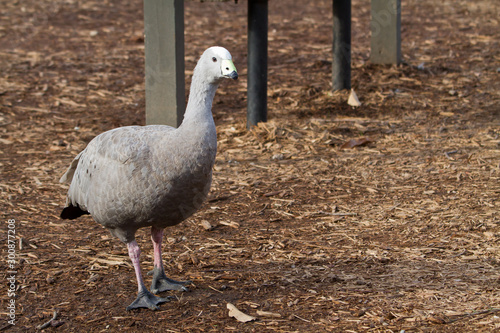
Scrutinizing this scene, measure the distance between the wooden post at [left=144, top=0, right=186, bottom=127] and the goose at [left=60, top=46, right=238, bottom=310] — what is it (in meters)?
2.76

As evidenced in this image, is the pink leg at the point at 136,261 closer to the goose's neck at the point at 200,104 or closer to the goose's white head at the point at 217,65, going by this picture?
the goose's neck at the point at 200,104

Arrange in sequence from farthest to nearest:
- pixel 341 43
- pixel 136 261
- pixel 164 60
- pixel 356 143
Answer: pixel 341 43
pixel 356 143
pixel 164 60
pixel 136 261

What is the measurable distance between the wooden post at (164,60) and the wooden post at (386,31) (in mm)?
4226

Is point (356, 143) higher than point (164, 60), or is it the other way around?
point (164, 60)

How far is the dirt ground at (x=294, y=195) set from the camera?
14.7 ft

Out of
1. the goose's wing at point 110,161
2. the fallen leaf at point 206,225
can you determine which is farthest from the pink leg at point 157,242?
the fallen leaf at point 206,225

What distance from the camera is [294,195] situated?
650 cm

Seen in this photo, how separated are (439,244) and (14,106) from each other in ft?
21.3

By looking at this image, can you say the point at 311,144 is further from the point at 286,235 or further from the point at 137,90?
the point at 137,90

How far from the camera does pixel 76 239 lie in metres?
5.68

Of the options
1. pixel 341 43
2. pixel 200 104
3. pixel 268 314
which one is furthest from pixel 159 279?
pixel 341 43

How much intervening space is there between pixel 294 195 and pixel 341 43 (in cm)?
360

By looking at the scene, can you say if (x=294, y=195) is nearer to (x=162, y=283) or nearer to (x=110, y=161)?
(x=162, y=283)

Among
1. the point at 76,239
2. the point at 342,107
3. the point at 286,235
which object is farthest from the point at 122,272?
the point at 342,107
